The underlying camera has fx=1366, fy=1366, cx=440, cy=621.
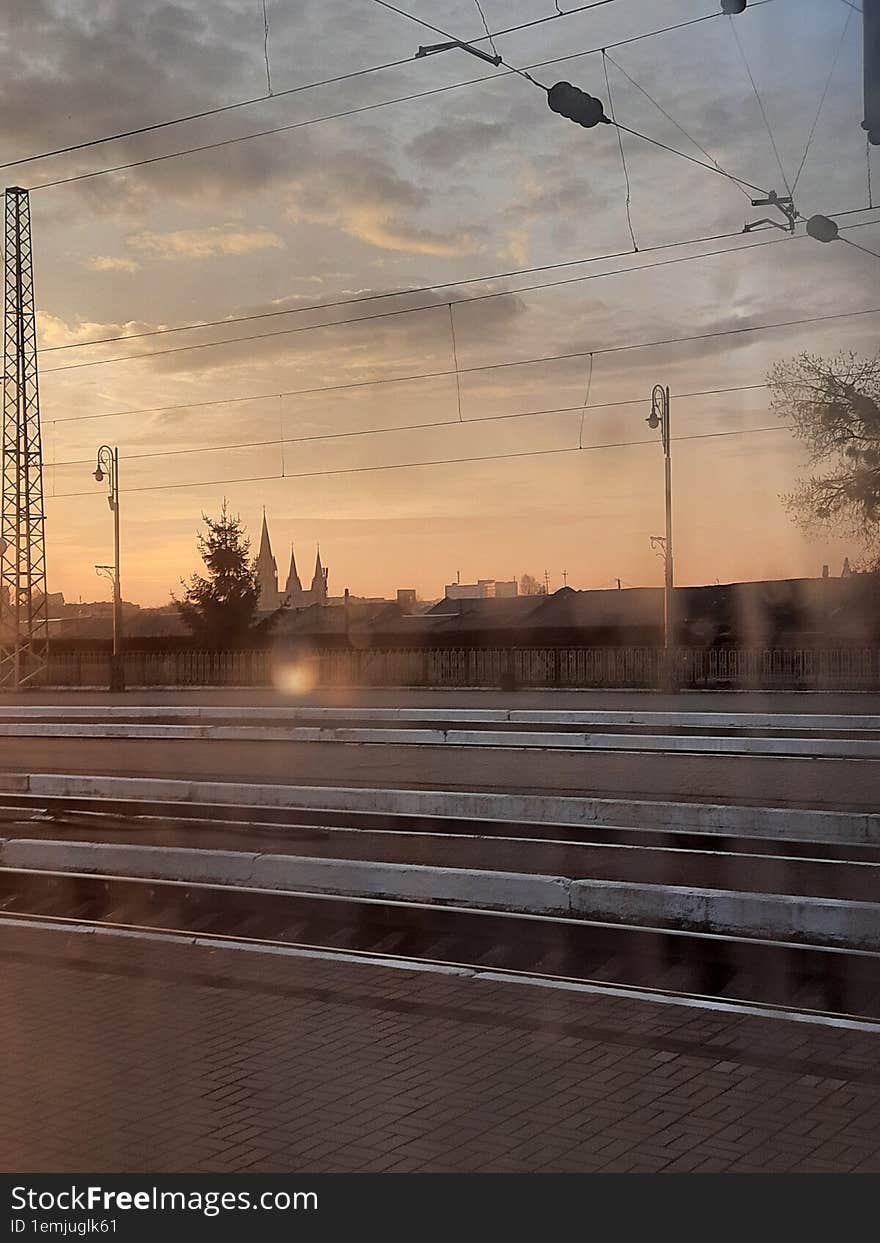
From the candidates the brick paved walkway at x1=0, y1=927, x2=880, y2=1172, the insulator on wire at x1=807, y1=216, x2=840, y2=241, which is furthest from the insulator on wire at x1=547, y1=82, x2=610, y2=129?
the brick paved walkway at x1=0, y1=927, x2=880, y2=1172

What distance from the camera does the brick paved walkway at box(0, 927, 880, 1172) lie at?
495 cm

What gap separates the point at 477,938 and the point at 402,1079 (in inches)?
107

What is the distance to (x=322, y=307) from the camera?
22.3 meters

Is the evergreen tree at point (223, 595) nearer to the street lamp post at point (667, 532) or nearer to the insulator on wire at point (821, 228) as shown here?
the street lamp post at point (667, 532)

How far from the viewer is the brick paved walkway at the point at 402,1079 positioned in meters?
4.95

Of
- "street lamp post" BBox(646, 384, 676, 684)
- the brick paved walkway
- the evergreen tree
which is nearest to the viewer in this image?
the brick paved walkway

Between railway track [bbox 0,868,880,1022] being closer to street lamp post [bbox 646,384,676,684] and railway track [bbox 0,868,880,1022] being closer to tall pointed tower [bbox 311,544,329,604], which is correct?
street lamp post [bbox 646,384,676,684]

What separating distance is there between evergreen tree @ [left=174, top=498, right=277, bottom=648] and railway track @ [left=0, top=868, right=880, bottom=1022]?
41.0 m

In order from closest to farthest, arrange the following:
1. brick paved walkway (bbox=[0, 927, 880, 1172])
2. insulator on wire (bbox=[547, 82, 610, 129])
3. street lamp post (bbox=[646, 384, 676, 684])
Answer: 1. brick paved walkway (bbox=[0, 927, 880, 1172])
2. insulator on wire (bbox=[547, 82, 610, 129])
3. street lamp post (bbox=[646, 384, 676, 684])

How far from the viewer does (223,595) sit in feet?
169

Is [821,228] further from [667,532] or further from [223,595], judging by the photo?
[223,595]

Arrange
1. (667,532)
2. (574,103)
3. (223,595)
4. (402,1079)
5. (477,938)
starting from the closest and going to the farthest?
(402,1079), (477,938), (574,103), (667,532), (223,595)

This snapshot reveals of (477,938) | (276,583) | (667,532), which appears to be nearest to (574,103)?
(477,938)

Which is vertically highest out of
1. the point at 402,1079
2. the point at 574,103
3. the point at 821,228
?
the point at 821,228
